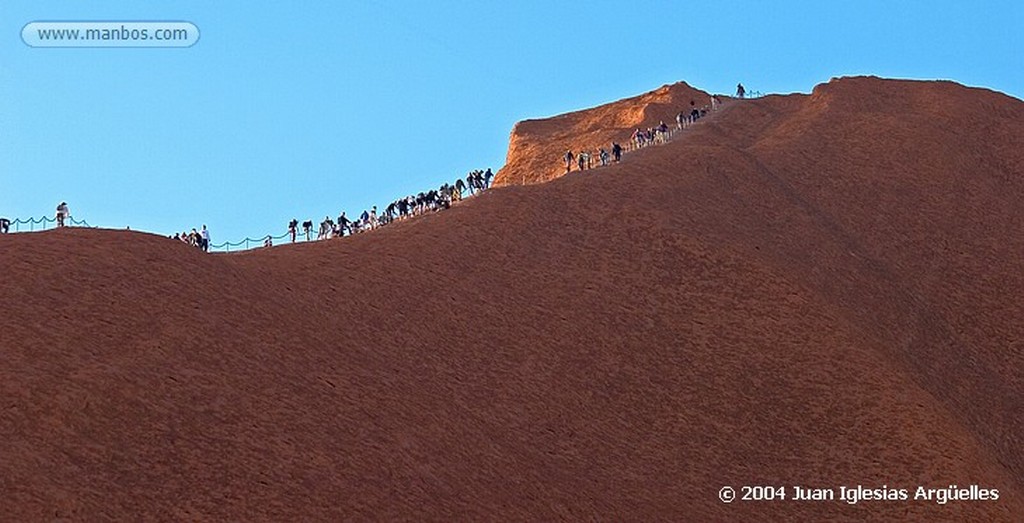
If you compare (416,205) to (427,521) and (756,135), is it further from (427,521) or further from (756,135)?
(427,521)

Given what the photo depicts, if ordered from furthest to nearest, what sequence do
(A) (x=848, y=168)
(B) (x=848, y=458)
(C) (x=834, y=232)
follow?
(A) (x=848, y=168), (C) (x=834, y=232), (B) (x=848, y=458)

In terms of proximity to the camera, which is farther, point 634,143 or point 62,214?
point 634,143

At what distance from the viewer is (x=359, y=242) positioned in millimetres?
44625

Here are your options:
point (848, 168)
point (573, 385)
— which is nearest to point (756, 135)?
point (848, 168)

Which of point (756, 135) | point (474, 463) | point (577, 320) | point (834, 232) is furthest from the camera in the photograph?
point (756, 135)

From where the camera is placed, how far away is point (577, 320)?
43.0m

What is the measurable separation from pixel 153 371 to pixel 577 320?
17658mm

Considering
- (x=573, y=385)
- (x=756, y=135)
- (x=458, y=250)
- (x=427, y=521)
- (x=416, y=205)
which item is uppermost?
(x=756, y=135)

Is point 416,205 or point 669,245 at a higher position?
point 416,205

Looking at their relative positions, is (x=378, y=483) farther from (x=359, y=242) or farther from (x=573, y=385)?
(x=359, y=242)

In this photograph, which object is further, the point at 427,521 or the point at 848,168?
the point at 848,168

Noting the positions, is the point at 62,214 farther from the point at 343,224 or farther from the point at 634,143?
the point at 634,143

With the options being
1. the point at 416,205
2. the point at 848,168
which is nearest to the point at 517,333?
the point at 416,205

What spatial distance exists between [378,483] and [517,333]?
44.0 feet
